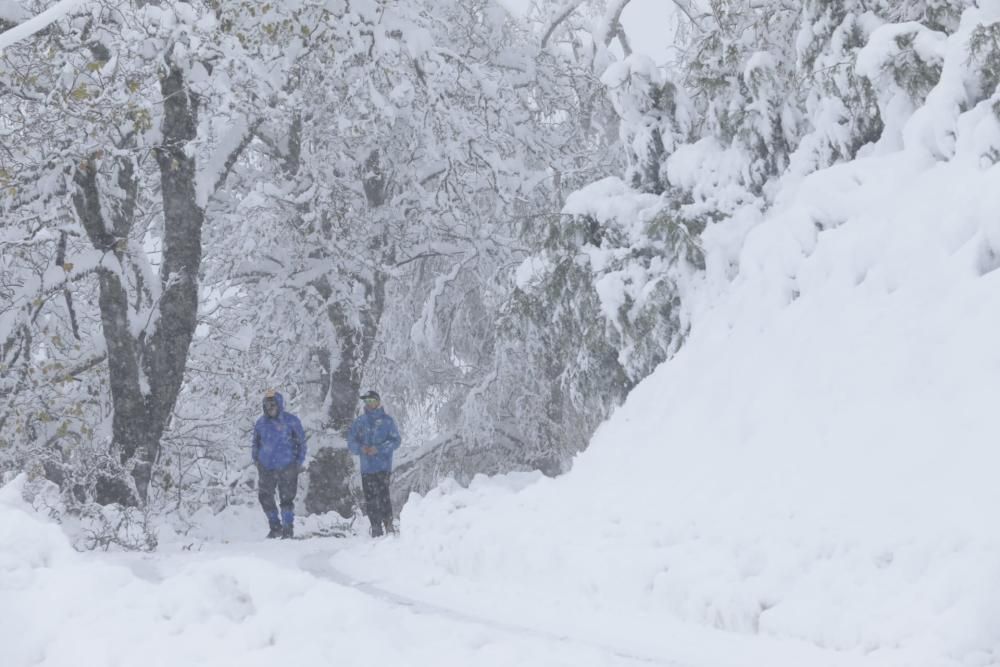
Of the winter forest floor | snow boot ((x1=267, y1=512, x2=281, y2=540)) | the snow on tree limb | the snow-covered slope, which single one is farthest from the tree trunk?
the winter forest floor

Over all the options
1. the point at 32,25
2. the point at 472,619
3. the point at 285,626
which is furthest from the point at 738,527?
the point at 32,25

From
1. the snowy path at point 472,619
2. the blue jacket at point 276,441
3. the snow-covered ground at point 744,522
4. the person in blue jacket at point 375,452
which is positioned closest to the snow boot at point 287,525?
the blue jacket at point 276,441

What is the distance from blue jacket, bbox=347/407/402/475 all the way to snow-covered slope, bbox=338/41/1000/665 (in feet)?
4.78

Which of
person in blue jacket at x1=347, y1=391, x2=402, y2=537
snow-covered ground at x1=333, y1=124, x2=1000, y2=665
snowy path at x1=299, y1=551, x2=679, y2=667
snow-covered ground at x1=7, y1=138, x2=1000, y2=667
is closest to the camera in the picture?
snow-covered ground at x1=7, y1=138, x2=1000, y2=667

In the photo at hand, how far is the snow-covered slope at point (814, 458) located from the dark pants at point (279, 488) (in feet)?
6.86

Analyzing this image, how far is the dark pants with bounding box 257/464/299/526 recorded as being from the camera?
13.2m

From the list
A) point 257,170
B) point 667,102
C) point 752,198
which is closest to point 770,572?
point 752,198

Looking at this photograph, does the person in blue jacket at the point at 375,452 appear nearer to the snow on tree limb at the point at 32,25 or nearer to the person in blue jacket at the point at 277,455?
the person in blue jacket at the point at 277,455

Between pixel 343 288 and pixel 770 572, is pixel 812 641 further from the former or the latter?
pixel 343 288

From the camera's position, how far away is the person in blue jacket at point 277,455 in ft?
43.2

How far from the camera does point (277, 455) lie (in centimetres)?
1317

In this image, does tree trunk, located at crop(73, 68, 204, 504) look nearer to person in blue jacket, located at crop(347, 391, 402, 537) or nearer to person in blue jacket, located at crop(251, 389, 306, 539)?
person in blue jacket, located at crop(251, 389, 306, 539)

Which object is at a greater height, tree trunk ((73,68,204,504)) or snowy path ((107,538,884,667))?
tree trunk ((73,68,204,504))

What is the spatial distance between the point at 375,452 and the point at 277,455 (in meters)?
1.12
